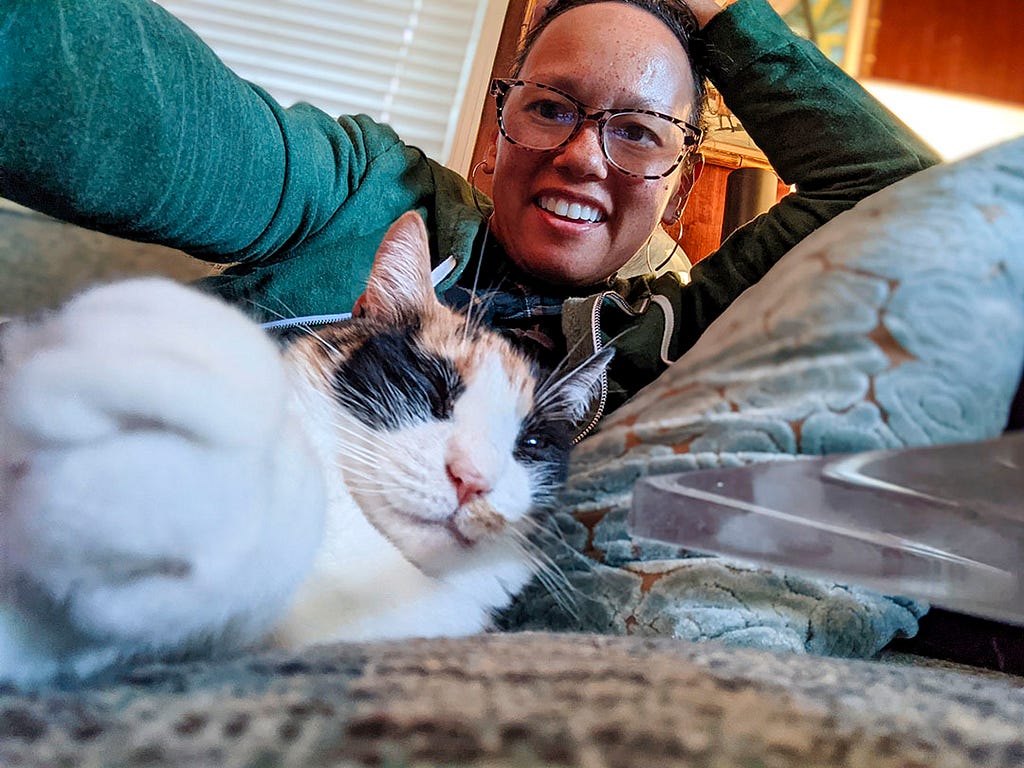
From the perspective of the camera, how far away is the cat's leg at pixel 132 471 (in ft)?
0.62

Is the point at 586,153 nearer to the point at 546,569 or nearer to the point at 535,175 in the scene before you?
the point at 535,175

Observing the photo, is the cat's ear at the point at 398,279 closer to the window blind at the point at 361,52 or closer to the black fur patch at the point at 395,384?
the black fur patch at the point at 395,384

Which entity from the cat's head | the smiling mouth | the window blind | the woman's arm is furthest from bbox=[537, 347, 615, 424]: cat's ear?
the window blind

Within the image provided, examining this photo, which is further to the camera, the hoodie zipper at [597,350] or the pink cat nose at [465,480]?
the hoodie zipper at [597,350]

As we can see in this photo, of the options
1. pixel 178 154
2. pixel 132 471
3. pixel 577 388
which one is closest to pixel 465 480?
pixel 577 388

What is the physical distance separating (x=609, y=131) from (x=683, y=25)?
0.18 metres

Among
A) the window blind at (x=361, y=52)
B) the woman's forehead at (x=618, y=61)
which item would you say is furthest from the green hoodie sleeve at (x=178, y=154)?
the window blind at (x=361, y=52)

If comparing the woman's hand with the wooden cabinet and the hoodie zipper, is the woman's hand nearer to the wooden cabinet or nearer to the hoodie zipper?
the hoodie zipper

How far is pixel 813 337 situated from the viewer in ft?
1.38

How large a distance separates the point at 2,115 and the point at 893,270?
606 millimetres

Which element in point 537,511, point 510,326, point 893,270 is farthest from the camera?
point 510,326

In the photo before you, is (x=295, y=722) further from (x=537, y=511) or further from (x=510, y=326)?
(x=510, y=326)

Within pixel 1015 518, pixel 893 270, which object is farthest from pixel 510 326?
pixel 1015 518

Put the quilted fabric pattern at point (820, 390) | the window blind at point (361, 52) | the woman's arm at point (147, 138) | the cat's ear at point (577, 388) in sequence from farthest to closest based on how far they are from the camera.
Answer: the window blind at point (361, 52), the cat's ear at point (577, 388), the woman's arm at point (147, 138), the quilted fabric pattern at point (820, 390)
